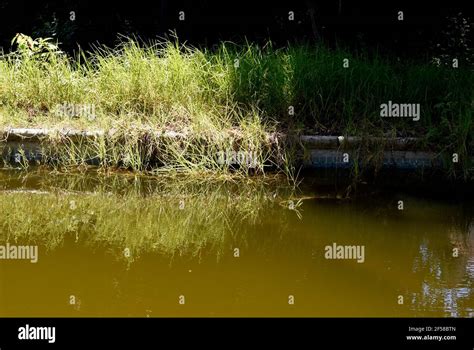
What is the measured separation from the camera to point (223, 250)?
405 centimetres

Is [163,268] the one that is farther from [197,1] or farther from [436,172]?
[197,1]

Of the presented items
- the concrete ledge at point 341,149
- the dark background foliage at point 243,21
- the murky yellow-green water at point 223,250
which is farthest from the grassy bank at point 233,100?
the dark background foliage at point 243,21

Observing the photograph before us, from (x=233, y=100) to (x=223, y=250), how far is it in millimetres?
2429

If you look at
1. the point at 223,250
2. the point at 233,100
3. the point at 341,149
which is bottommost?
the point at 223,250

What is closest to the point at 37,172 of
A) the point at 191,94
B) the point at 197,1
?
the point at 191,94

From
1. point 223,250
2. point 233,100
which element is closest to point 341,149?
point 233,100

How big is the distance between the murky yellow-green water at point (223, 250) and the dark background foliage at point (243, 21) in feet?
11.9

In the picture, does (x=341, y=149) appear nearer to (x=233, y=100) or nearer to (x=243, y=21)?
(x=233, y=100)

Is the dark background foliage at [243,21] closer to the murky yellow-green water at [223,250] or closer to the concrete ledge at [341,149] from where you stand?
the concrete ledge at [341,149]

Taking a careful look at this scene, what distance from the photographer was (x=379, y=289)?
139 inches

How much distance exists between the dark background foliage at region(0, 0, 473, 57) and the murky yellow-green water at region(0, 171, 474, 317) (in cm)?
362

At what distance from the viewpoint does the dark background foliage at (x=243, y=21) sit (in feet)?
28.0

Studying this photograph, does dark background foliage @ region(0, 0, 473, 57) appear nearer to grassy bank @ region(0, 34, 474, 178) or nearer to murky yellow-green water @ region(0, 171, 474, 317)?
grassy bank @ region(0, 34, 474, 178)

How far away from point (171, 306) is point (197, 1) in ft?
20.6
